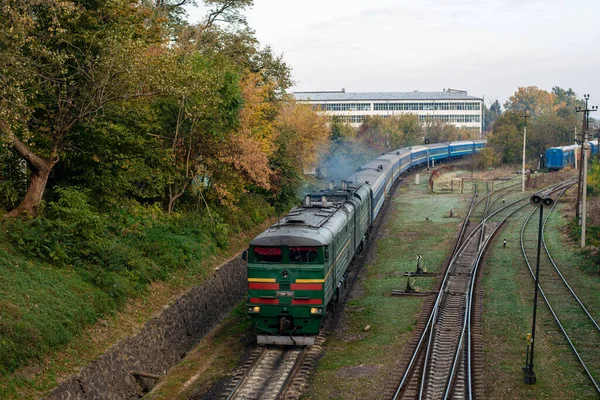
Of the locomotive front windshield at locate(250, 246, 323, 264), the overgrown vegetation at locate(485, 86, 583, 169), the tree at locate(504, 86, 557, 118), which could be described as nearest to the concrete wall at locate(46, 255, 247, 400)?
the locomotive front windshield at locate(250, 246, 323, 264)

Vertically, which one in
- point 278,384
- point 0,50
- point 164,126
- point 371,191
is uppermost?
point 0,50

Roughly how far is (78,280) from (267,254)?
572cm

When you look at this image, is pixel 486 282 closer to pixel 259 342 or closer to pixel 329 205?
pixel 329 205

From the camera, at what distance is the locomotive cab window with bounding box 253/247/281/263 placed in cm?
1894

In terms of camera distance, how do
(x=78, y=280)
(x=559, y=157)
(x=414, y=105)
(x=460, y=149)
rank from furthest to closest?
(x=414, y=105), (x=460, y=149), (x=559, y=157), (x=78, y=280)

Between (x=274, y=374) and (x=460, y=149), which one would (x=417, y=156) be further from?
(x=274, y=374)

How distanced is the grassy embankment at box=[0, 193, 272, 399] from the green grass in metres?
6.07

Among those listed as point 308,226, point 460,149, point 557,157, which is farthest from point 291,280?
point 460,149

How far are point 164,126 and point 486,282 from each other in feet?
50.5

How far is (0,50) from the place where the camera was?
17859mm

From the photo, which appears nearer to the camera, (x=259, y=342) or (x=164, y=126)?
(x=259, y=342)

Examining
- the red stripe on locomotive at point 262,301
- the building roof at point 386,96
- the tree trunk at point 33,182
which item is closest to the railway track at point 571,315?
the red stripe on locomotive at point 262,301

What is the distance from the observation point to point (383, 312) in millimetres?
23234

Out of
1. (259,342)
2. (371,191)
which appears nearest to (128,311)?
(259,342)
